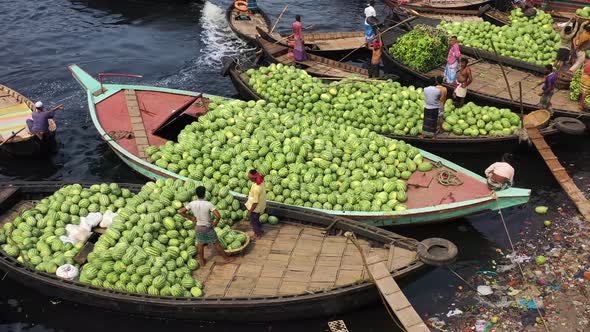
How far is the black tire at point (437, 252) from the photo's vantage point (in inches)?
379

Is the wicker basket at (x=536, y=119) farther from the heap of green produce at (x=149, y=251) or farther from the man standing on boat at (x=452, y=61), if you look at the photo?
the heap of green produce at (x=149, y=251)

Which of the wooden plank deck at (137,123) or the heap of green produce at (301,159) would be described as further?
the wooden plank deck at (137,123)

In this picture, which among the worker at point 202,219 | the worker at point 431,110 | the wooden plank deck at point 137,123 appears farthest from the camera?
the wooden plank deck at point 137,123

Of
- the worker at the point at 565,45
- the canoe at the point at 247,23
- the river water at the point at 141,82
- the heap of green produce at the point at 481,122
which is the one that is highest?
the worker at the point at 565,45

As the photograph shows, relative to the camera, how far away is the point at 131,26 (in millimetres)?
28297

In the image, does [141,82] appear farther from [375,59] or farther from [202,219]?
[202,219]

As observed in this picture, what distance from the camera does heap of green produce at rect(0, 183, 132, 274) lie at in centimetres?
1083

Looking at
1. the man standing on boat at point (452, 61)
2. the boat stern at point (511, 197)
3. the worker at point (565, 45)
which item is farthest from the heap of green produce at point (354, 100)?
the worker at point (565, 45)

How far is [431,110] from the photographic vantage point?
14.5 meters

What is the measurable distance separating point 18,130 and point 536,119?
1632 centimetres

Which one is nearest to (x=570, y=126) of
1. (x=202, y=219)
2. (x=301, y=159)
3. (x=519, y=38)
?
(x=519, y=38)

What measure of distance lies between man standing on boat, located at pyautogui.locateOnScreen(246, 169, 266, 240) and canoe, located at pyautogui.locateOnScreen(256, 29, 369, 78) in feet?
29.1

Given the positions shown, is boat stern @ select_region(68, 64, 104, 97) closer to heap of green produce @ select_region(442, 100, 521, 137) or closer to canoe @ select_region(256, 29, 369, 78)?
canoe @ select_region(256, 29, 369, 78)

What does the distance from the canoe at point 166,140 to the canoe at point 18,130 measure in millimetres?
1973
